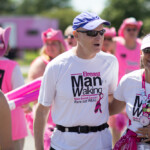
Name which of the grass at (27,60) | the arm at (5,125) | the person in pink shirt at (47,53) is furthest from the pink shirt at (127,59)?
the grass at (27,60)

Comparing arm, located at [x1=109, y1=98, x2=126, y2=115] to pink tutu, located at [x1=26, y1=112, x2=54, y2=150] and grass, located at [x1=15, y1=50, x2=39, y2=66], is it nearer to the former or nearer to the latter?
pink tutu, located at [x1=26, y1=112, x2=54, y2=150]

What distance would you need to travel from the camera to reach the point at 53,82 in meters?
3.00

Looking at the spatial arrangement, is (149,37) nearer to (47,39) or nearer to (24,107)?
(24,107)

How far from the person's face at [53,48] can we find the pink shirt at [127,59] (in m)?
1.75

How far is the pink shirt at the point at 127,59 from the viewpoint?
20.4 ft

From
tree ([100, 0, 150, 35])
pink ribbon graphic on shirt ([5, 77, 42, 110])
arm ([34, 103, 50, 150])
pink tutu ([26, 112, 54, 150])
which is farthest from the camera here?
tree ([100, 0, 150, 35])

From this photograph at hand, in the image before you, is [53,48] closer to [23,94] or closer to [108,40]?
[23,94]

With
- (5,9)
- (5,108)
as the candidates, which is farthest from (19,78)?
Answer: (5,9)

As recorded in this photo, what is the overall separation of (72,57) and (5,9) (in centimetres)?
9243

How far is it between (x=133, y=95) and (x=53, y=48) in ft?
7.03

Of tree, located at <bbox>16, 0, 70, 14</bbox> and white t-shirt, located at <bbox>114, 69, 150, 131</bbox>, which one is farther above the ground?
tree, located at <bbox>16, 0, 70, 14</bbox>

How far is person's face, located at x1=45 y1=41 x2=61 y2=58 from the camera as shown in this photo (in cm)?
478

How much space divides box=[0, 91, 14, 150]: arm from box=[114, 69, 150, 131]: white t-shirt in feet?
3.63

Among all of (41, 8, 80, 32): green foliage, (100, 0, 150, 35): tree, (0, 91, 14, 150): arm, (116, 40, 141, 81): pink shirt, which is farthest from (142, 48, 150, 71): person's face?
(41, 8, 80, 32): green foliage
